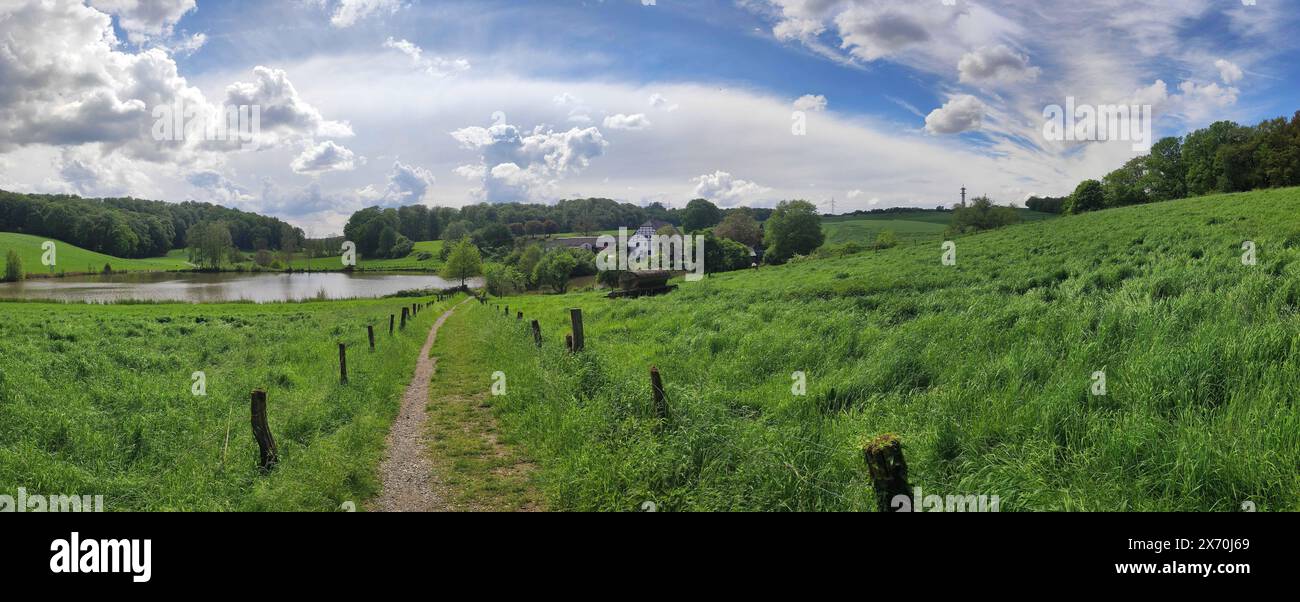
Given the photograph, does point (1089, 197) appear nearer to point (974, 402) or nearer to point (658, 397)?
point (974, 402)

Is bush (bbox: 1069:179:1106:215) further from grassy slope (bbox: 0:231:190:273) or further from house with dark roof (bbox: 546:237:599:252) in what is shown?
grassy slope (bbox: 0:231:190:273)

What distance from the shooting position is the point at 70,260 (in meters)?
103

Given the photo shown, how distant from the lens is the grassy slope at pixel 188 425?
22.7 ft

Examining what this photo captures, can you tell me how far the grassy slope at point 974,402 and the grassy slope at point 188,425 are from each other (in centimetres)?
284

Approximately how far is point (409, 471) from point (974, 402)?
26.0 feet

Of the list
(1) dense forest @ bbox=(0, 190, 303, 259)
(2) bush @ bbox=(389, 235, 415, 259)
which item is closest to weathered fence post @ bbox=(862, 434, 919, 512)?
(1) dense forest @ bbox=(0, 190, 303, 259)

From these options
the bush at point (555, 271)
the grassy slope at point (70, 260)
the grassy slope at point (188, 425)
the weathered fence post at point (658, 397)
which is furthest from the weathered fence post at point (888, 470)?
the grassy slope at point (70, 260)

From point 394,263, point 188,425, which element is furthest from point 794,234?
point 394,263

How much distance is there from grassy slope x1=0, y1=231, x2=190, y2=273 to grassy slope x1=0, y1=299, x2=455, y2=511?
115703 mm

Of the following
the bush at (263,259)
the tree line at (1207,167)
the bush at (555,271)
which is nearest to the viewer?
the tree line at (1207,167)

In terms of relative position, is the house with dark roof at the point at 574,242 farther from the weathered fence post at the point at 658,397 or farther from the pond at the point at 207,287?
the weathered fence post at the point at 658,397

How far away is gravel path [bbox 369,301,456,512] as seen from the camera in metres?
6.96

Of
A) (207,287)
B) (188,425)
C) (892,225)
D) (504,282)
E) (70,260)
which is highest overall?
(892,225)
